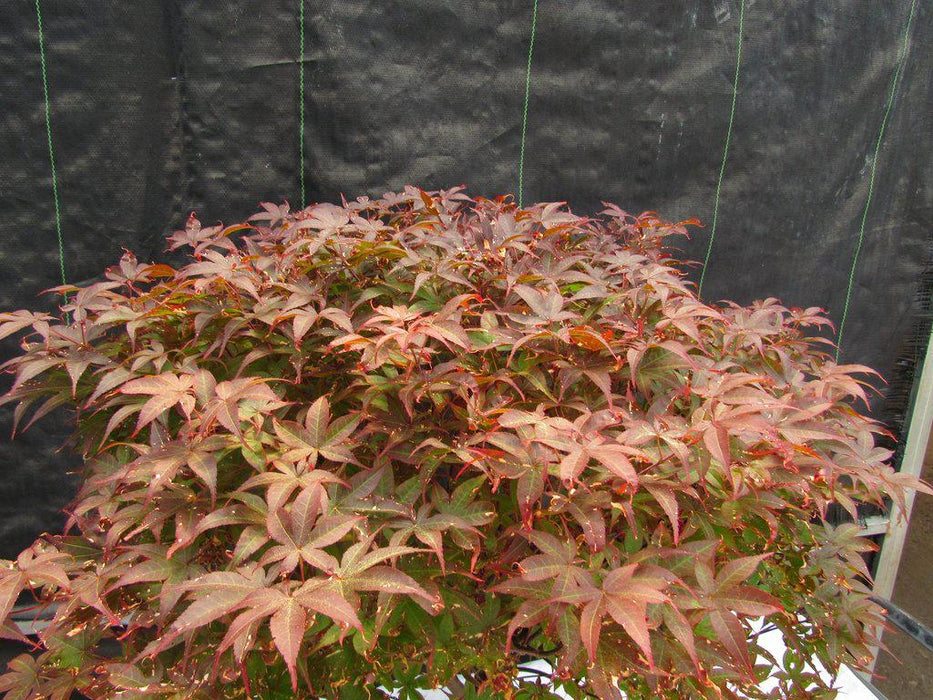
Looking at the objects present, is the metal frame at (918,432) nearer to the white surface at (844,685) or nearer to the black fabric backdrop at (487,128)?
the black fabric backdrop at (487,128)

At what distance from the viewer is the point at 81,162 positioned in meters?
1.64

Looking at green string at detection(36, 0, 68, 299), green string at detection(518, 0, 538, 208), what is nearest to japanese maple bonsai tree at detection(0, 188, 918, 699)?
green string at detection(36, 0, 68, 299)

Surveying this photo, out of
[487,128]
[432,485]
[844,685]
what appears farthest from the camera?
[487,128]

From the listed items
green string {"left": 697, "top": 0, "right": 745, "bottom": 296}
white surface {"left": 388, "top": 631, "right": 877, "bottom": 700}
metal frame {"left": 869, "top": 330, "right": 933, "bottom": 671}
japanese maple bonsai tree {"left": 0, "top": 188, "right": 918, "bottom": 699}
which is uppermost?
green string {"left": 697, "top": 0, "right": 745, "bottom": 296}

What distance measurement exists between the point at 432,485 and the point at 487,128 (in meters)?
1.40

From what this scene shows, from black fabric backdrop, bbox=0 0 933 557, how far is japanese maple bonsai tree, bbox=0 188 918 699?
79 centimetres

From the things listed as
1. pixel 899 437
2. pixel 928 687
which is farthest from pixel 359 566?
pixel 928 687

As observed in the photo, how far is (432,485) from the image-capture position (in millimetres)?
815

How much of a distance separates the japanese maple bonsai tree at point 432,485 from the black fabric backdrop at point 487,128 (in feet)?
2.60

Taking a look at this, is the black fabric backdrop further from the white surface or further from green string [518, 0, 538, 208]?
the white surface

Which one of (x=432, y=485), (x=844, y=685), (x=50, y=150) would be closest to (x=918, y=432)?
(x=844, y=685)

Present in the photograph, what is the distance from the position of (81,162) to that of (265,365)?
1.09m

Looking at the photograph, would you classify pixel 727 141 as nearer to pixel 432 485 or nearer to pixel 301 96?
pixel 301 96

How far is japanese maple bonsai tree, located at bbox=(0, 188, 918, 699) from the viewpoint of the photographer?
0.70 metres
